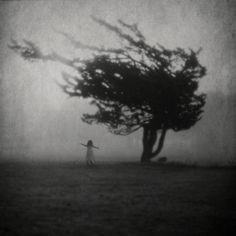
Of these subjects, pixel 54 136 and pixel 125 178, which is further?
pixel 54 136

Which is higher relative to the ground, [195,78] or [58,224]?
[195,78]

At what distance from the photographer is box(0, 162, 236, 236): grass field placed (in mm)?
9180

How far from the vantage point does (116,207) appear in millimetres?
11664

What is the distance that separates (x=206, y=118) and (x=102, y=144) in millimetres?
33932

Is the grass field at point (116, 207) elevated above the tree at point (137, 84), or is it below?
below

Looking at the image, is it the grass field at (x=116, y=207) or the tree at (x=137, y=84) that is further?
the tree at (x=137, y=84)

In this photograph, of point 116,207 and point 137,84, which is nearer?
point 116,207

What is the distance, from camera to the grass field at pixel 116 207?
9180 mm

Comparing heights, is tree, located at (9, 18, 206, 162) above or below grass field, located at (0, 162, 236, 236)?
above

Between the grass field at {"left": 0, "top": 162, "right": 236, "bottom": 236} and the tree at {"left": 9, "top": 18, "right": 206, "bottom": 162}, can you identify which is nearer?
the grass field at {"left": 0, "top": 162, "right": 236, "bottom": 236}

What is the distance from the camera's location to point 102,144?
343ft

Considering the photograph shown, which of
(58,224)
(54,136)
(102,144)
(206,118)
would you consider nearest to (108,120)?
(58,224)

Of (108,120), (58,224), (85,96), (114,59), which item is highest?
(114,59)

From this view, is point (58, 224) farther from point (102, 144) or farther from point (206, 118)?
point (102, 144)
